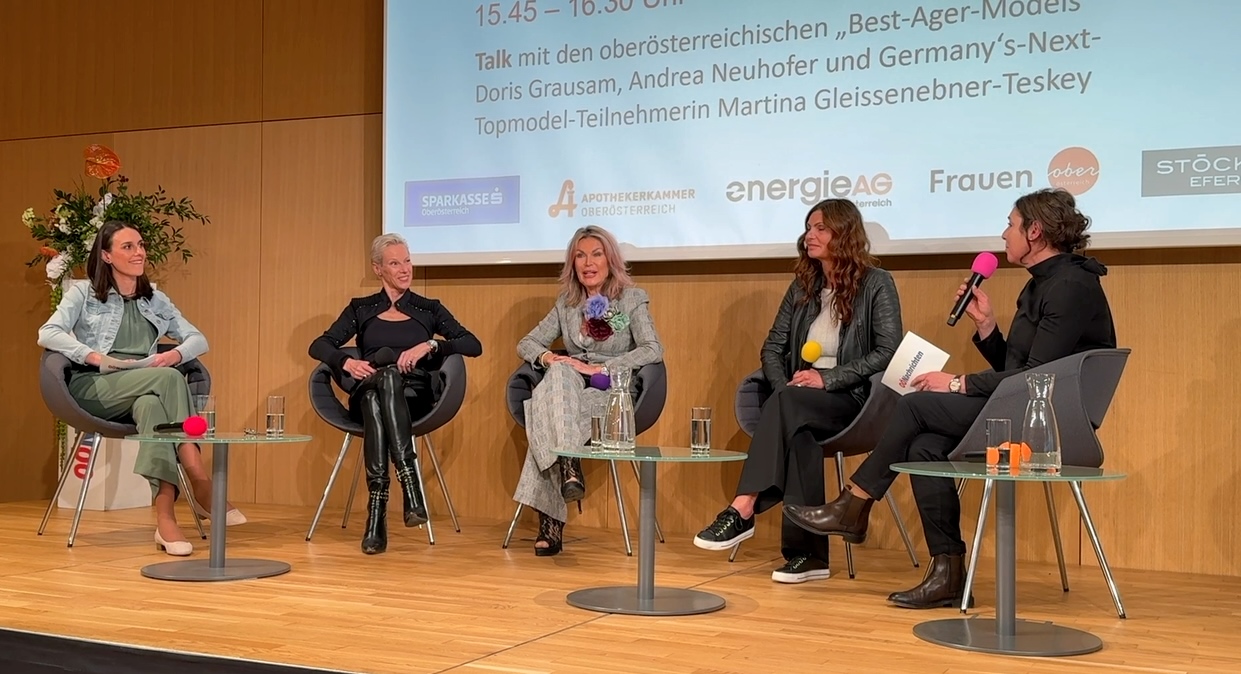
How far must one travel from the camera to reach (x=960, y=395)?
358 cm

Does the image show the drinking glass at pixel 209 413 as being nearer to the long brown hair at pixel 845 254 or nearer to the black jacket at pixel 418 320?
the black jacket at pixel 418 320

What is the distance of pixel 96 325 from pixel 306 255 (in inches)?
53.8

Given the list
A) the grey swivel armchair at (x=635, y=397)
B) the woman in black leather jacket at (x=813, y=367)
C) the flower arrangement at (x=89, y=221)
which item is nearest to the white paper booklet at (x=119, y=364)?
the flower arrangement at (x=89, y=221)

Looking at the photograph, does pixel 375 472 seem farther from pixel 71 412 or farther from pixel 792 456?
pixel 792 456

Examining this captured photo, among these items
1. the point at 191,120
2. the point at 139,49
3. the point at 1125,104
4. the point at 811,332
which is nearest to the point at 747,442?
the point at 811,332

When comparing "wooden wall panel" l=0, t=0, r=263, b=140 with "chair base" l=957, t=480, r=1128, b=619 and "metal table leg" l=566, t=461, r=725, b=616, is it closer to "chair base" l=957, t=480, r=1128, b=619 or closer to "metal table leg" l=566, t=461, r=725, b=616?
"metal table leg" l=566, t=461, r=725, b=616

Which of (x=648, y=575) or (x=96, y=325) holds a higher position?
(x=96, y=325)

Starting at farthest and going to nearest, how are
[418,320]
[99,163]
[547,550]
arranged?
[99,163] → [418,320] → [547,550]

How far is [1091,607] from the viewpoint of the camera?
3600 millimetres

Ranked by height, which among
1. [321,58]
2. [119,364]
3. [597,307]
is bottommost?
[119,364]

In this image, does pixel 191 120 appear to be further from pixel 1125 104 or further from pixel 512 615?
pixel 1125 104

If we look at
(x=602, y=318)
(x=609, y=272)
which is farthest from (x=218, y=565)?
(x=609, y=272)

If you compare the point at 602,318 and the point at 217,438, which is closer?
the point at 217,438

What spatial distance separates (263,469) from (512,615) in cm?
313
